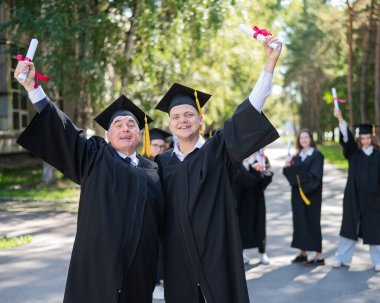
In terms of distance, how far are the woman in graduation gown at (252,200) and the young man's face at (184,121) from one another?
13.4ft

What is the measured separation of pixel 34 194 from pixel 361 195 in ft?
32.2

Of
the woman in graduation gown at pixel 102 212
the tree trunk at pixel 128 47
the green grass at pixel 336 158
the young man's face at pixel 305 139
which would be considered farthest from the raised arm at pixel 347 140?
the green grass at pixel 336 158

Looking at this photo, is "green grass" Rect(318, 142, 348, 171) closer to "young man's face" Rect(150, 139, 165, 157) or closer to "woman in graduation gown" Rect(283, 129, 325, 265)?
"woman in graduation gown" Rect(283, 129, 325, 265)

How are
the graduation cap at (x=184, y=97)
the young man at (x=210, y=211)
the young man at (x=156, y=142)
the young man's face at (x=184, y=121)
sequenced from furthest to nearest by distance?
the young man at (x=156, y=142) → the graduation cap at (x=184, y=97) → the young man's face at (x=184, y=121) → the young man at (x=210, y=211)

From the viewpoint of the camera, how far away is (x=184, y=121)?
4.04 m

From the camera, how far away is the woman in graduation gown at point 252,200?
27.1 feet

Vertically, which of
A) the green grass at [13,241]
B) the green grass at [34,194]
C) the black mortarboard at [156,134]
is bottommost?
the green grass at [13,241]

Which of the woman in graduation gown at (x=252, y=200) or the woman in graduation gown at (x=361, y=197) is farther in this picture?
the woman in graduation gown at (x=252, y=200)

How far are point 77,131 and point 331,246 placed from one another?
6674 mm

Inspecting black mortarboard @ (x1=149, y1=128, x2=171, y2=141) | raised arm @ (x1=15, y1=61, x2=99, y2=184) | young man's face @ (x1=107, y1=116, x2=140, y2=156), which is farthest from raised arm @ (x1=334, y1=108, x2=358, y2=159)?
raised arm @ (x1=15, y1=61, x2=99, y2=184)

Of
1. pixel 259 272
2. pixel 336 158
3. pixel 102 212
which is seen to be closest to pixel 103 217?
pixel 102 212

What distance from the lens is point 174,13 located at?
16406 mm

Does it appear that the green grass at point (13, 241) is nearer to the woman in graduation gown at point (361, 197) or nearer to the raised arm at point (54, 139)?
the woman in graduation gown at point (361, 197)

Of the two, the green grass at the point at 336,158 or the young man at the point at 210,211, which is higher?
the young man at the point at 210,211
